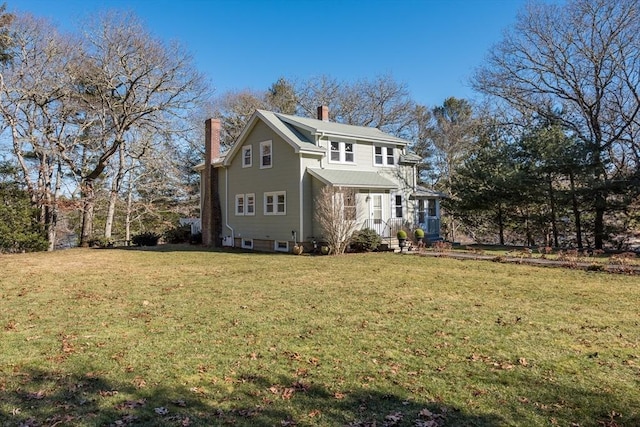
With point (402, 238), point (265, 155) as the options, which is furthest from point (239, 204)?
point (402, 238)

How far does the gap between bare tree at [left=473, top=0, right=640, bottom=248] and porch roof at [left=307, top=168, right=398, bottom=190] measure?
9.39 meters

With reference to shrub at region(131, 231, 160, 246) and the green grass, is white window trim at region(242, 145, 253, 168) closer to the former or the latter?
shrub at region(131, 231, 160, 246)

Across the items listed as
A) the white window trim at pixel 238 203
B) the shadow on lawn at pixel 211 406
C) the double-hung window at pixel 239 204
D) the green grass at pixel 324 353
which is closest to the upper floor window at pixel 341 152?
the white window trim at pixel 238 203

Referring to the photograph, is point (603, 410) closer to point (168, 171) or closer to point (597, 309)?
point (597, 309)

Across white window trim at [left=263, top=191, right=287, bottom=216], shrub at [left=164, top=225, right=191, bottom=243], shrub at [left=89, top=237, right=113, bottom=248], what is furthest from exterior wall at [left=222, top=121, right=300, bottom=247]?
shrub at [left=89, top=237, right=113, bottom=248]

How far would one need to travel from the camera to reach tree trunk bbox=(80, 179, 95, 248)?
23016mm

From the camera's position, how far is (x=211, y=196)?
23.8m

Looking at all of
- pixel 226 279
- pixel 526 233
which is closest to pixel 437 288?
pixel 226 279

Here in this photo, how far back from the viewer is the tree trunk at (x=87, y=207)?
75.5 feet

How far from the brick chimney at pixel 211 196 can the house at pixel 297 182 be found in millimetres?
58

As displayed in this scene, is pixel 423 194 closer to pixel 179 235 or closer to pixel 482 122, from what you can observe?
pixel 482 122

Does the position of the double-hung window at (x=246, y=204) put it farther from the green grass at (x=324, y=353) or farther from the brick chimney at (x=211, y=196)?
the green grass at (x=324, y=353)

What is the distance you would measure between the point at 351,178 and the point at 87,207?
15513 millimetres

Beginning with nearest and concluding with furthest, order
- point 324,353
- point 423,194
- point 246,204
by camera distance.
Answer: point 324,353
point 246,204
point 423,194
